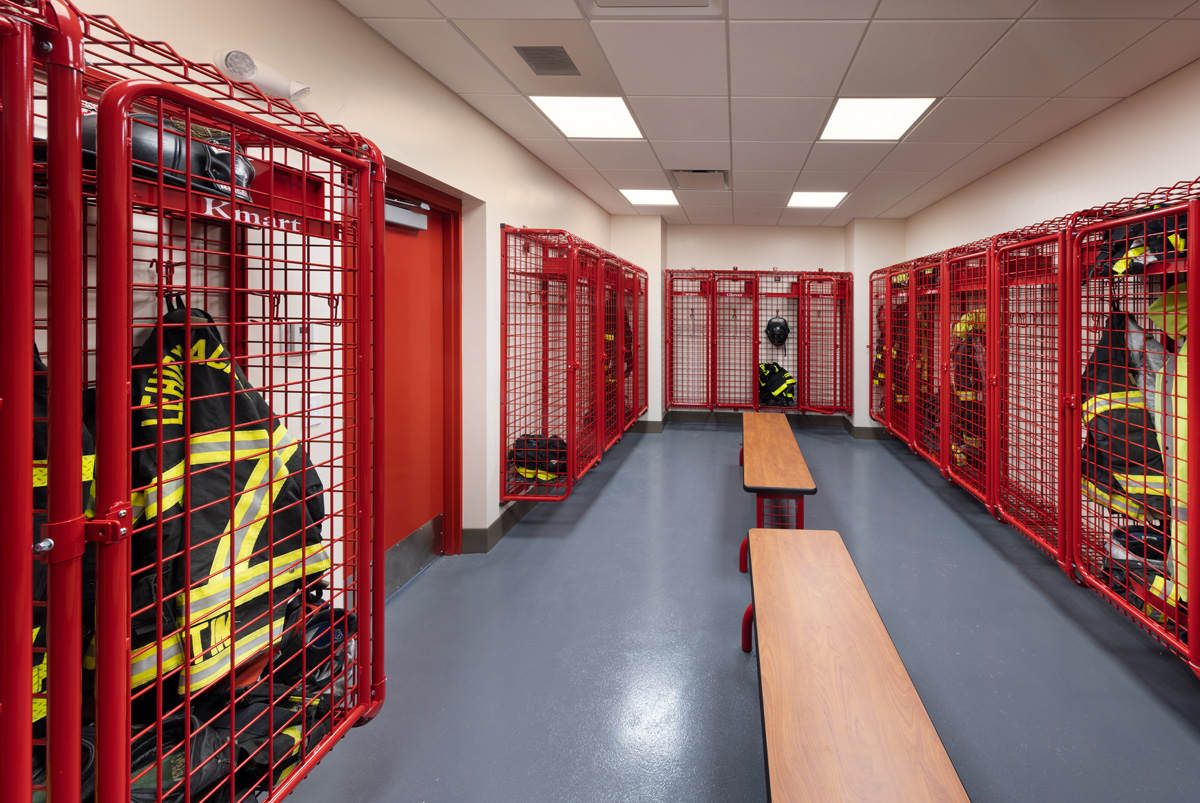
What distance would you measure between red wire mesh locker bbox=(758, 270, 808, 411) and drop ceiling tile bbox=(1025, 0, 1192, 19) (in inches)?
201

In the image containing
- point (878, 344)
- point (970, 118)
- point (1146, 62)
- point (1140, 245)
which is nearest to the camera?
point (1140, 245)

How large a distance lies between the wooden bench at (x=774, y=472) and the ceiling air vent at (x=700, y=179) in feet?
7.47

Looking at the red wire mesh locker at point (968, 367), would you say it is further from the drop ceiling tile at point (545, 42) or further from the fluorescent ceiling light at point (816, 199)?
the drop ceiling tile at point (545, 42)

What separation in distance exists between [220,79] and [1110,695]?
328 cm

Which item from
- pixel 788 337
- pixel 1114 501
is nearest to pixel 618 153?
pixel 1114 501

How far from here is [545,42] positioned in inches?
105

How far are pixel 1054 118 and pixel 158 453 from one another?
15.7ft

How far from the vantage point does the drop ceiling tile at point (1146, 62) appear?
8.23 feet

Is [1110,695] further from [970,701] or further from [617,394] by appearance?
[617,394]

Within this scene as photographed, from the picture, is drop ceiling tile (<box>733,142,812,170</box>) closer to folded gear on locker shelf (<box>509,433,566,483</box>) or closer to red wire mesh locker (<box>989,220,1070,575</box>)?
red wire mesh locker (<box>989,220,1070,575</box>)

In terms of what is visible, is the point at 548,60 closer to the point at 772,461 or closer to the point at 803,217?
the point at 772,461

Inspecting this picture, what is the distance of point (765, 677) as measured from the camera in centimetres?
149


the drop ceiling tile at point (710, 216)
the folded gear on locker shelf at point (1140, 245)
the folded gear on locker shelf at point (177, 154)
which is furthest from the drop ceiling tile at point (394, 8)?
the drop ceiling tile at point (710, 216)

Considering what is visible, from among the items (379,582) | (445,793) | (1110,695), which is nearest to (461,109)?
(379,582)
